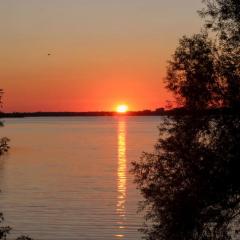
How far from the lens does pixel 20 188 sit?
78.2 metres

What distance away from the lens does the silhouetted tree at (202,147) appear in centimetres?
2774

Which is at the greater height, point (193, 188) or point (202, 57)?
point (202, 57)

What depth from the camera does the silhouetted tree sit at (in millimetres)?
27739

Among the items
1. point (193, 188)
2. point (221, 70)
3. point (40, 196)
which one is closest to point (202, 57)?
point (221, 70)

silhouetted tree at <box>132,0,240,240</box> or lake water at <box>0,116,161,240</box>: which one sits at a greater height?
silhouetted tree at <box>132,0,240,240</box>

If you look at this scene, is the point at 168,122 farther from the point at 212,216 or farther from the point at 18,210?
the point at 18,210

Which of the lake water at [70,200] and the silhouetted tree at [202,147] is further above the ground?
the silhouetted tree at [202,147]

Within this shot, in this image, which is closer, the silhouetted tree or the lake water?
the silhouetted tree

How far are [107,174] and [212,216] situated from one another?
6929 centimetres

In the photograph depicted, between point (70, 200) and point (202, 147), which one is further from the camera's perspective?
point (70, 200)

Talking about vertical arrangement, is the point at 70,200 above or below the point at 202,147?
below

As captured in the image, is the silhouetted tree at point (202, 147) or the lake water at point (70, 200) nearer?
the silhouetted tree at point (202, 147)

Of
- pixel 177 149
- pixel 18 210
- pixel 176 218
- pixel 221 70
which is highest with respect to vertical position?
pixel 221 70

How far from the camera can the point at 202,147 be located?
2856 cm
